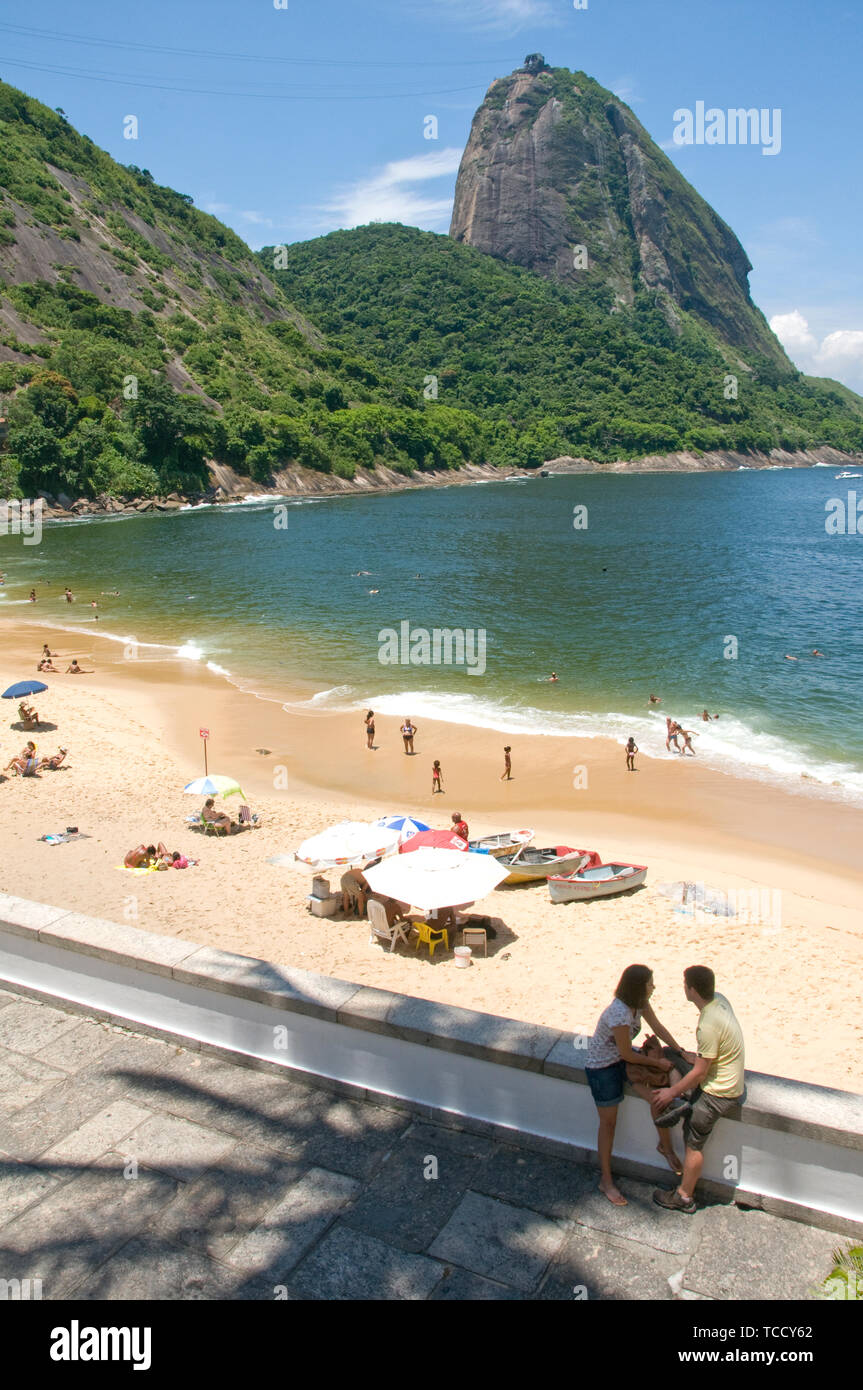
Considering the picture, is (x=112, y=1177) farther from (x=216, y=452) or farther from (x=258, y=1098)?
(x=216, y=452)

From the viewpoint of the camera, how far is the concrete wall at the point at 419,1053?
427 cm

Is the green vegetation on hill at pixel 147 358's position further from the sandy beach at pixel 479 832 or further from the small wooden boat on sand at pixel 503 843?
the small wooden boat on sand at pixel 503 843

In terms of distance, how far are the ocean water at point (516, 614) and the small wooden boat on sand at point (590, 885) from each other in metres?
8.85

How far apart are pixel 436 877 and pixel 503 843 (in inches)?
170

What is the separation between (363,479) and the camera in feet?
417

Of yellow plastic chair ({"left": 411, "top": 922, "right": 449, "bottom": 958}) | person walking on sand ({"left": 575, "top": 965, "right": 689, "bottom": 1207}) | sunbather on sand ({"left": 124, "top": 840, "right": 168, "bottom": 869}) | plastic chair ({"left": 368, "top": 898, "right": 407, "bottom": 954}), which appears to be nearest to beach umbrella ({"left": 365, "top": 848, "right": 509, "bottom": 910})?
plastic chair ({"left": 368, "top": 898, "right": 407, "bottom": 954})

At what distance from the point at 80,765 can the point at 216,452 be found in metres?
89.3

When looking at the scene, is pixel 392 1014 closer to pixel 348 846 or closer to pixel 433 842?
pixel 433 842

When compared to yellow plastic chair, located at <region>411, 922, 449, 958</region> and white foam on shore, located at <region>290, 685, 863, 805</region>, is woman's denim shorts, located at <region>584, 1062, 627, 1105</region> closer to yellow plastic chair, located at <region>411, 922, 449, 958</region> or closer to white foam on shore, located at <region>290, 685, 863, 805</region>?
yellow plastic chair, located at <region>411, 922, 449, 958</region>

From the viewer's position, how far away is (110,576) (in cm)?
5469

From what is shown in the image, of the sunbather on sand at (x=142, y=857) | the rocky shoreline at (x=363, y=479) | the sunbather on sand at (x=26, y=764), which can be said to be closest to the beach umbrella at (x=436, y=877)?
the sunbather on sand at (x=142, y=857)

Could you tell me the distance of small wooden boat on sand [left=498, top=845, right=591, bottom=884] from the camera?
15.9 meters

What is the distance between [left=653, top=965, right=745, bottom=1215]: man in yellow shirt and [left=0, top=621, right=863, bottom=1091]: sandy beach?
5.47 meters

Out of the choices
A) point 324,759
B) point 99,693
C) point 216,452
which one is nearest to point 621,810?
point 324,759
